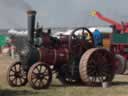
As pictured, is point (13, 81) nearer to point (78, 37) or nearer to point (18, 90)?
point (18, 90)

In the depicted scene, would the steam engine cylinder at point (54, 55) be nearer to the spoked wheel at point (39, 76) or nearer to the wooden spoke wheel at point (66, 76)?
the wooden spoke wheel at point (66, 76)

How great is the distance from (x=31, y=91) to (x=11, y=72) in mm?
1946

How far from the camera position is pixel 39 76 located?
43.1 feet

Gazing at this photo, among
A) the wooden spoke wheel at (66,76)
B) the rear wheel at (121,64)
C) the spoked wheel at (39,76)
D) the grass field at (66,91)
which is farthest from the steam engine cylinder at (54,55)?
the rear wheel at (121,64)

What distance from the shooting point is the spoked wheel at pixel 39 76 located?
42.5ft

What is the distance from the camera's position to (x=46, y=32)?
13891mm

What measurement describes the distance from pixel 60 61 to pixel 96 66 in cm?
109

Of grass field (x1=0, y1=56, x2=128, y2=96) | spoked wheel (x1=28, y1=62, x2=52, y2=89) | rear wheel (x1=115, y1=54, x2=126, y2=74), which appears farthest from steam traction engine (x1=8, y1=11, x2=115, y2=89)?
rear wheel (x1=115, y1=54, x2=126, y2=74)

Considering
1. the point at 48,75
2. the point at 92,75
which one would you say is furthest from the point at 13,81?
the point at 92,75

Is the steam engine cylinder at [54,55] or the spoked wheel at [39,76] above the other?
the steam engine cylinder at [54,55]

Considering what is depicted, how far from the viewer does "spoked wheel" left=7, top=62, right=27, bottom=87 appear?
1387 centimetres

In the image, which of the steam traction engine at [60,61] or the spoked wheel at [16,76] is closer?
the steam traction engine at [60,61]

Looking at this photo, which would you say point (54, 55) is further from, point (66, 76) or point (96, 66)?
point (96, 66)

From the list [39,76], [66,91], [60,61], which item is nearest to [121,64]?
[60,61]
